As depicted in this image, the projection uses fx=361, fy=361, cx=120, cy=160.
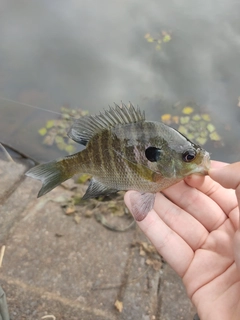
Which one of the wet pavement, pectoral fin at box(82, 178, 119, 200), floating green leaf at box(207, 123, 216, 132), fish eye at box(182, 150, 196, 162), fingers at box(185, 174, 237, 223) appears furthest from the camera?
floating green leaf at box(207, 123, 216, 132)

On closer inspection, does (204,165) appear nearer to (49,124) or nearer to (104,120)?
(104,120)

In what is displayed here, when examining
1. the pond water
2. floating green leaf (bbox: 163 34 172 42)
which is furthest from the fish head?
floating green leaf (bbox: 163 34 172 42)

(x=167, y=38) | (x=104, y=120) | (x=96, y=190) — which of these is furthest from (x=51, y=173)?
(x=167, y=38)

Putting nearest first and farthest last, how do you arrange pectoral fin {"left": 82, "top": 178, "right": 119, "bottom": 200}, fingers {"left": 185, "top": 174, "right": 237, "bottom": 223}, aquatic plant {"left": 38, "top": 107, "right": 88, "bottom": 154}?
1. pectoral fin {"left": 82, "top": 178, "right": 119, "bottom": 200}
2. fingers {"left": 185, "top": 174, "right": 237, "bottom": 223}
3. aquatic plant {"left": 38, "top": 107, "right": 88, "bottom": 154}

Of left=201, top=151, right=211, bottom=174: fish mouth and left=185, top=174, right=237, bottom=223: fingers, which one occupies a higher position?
left=201, top=151, right=211, bottom=174: fish mouth

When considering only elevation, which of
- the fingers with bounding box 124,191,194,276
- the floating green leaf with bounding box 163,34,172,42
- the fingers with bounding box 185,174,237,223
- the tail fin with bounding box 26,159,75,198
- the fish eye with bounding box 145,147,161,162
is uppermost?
the floating green leaf with bounding box 163,34,172,42

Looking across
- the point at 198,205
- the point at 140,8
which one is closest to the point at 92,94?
the point at 140,8

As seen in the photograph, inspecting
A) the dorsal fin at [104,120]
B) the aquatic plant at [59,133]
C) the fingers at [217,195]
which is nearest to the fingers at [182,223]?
the fingers at [217,195]

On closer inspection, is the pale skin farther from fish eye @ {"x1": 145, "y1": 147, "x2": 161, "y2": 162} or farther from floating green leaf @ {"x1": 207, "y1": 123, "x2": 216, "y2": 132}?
floating green leaf @ {"x1": 207, "y1": 123, "x2": 216, "y2": 132}
